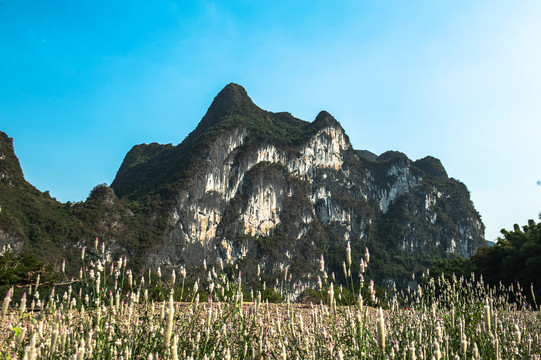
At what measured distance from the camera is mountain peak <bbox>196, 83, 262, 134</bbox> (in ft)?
331

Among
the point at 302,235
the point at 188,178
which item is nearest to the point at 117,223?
the point at 188,178

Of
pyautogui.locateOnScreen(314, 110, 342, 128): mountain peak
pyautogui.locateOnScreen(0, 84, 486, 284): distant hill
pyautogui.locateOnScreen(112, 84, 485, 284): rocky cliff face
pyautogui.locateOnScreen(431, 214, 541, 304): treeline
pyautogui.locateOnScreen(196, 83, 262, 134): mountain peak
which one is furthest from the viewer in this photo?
pyautogui.locateOnScreen(196, 83, 262, 134): mountain peak

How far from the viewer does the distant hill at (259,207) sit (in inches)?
2199

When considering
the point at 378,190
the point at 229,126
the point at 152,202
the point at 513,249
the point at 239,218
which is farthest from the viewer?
the point at 378,190

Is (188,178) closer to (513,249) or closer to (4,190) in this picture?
(4,190)

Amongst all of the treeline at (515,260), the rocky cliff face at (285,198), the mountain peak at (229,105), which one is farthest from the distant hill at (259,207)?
the treeline at (515,260)

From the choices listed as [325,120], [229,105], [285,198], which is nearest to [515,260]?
[285,198]

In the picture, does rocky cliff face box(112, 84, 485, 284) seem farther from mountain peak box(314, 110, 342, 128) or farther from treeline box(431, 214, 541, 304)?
treeline box(431, 214, 541, 304)

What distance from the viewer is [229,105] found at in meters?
102

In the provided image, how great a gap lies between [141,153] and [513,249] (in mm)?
133943

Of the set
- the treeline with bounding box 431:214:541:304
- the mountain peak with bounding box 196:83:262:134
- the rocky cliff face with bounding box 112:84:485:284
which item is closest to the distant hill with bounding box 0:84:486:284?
the rocky cliff face with bounding box 112:84:485:284

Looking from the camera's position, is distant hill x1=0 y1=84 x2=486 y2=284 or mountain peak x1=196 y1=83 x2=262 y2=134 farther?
mountain peak x1=196 y1=83 x2=262 y2=134

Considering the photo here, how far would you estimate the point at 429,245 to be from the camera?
97.8m

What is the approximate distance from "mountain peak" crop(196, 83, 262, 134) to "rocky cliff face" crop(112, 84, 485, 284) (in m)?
0.44
